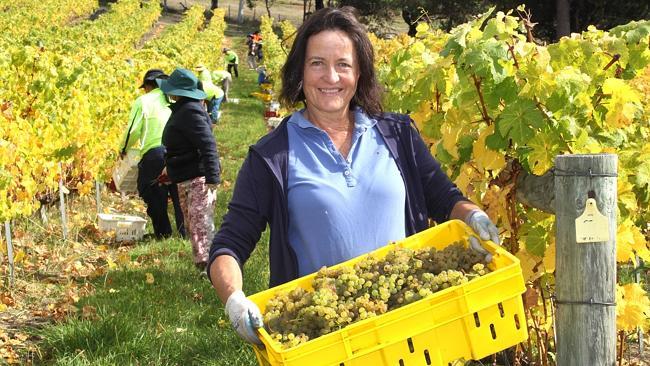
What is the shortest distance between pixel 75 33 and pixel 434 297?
62.2 ft

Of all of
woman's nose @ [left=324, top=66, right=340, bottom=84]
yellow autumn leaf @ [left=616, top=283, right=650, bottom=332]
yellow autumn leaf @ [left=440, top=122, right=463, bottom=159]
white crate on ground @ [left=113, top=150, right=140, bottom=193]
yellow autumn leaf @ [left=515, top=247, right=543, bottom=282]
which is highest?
woman's nose @ [left=324, top=66, right=340, bottom=84]

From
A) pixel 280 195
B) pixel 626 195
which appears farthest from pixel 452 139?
pixel 280 195

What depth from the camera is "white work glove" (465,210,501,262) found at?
2.32 m

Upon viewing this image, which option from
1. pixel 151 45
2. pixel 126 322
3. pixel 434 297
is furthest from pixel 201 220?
pixel 151 45

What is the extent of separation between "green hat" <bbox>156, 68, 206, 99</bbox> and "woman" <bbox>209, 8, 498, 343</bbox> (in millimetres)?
3873

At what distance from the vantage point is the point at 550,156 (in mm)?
2865

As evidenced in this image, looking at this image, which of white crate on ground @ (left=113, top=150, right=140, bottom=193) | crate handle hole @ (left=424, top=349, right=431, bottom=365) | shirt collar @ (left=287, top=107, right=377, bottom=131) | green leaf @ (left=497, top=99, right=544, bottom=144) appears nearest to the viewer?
crate handle hole @ (left=424, top=349, right=431, bottom=365)

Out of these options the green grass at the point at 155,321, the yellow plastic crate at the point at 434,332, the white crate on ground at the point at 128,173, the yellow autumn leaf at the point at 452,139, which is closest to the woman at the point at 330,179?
the yellow plastic crate at the point at 434,332

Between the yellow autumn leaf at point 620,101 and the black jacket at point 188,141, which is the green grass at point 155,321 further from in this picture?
the yellow autumn leaf at point 620,101

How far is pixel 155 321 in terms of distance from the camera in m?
4.91

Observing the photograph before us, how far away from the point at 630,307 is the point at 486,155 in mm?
810

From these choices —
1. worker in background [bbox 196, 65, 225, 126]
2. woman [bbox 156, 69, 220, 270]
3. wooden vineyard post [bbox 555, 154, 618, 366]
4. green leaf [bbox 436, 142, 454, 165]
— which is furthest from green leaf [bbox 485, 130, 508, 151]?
worker in background [bbox 196, 65, 225, 126]

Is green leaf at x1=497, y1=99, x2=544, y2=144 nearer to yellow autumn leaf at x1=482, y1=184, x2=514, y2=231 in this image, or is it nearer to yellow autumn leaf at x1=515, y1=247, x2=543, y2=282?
yellow autumn leaf at x1=482, y1=184, x2=514, y2=231

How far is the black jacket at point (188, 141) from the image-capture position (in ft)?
21.1
